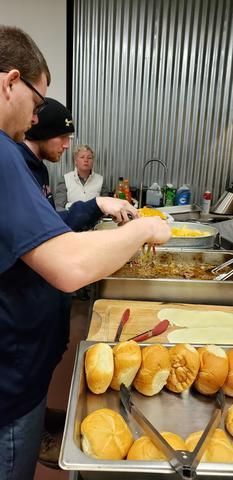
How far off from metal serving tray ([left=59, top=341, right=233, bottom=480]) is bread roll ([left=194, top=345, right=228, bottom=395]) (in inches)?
1.5

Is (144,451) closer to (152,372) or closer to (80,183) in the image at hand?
(152,372)

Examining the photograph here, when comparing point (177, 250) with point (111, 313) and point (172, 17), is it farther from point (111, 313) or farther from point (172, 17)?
point (172, 17)

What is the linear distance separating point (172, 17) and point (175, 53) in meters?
0.37

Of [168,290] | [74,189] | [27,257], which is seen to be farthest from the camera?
[74,189]

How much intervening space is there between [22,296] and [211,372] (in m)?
0.56

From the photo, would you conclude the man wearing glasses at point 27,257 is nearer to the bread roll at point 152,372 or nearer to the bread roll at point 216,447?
the bread roll at point 152,372

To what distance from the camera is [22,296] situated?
1018 millimetres

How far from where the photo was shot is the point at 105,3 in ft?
13.1

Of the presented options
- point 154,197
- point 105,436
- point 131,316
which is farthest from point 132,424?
point 154,197

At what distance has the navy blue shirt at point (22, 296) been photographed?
783 mm

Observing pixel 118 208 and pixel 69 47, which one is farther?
pixel 69 47

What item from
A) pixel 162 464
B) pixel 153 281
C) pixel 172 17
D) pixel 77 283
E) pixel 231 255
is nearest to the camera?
pixel 162 464

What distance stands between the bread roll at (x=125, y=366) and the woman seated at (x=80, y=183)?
3.21 m

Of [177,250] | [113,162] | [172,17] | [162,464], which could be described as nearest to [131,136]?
[113,162]
